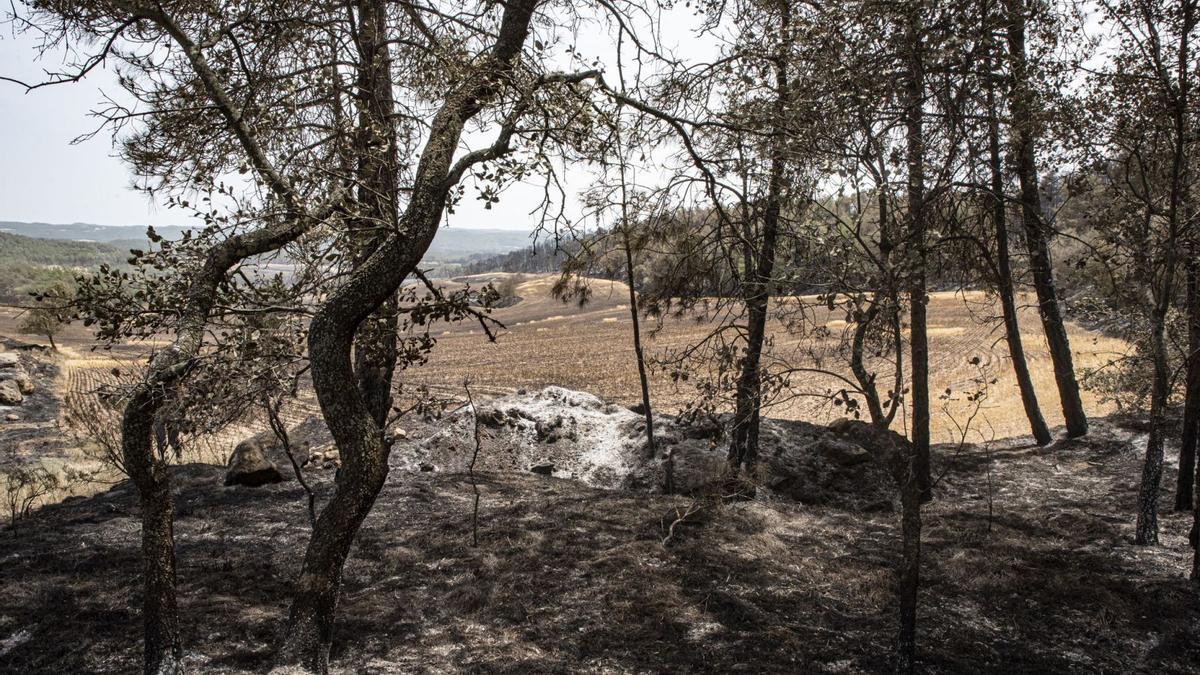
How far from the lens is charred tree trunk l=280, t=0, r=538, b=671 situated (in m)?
4.68

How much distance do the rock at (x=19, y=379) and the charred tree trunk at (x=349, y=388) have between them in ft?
81.7

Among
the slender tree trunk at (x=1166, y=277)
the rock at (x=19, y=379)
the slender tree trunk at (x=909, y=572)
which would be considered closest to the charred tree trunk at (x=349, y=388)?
the slender tree trunk at (x=909, y=572)

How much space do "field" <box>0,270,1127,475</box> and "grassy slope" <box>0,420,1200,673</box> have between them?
81.8 inches

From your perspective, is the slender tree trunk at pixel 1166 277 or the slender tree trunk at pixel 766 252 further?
the slender tree trunk at pixel 1166 277

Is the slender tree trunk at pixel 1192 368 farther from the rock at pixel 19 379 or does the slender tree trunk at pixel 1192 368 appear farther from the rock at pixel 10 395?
the rock at pixel 19 379

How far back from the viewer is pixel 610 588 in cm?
738

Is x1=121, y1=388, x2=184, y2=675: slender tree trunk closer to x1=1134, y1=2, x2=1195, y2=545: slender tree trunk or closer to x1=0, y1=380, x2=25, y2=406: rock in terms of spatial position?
x1=1134, y1=2, x2=1195, y2=545: slender tree trunk

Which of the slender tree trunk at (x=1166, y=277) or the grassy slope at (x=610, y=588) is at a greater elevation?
the slender tree trunk at (x=1166, y=277)

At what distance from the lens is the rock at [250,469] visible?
1120cm

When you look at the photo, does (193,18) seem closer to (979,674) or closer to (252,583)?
(252,583)

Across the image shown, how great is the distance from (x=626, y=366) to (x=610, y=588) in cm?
2599

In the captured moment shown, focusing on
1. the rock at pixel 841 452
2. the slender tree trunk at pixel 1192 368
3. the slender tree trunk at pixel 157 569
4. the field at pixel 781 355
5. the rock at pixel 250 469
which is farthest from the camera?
the field at pixel 781 355

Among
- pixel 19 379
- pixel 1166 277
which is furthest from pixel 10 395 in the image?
pixel 1166 277

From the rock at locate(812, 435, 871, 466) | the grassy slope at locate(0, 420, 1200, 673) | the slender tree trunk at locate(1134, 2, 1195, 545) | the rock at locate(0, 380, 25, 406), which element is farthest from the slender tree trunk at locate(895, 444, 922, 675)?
the rock at locate(0, 380, 25, 406)
